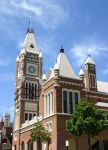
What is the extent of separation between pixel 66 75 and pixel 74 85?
2791mm

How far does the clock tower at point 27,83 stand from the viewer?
3519 inches

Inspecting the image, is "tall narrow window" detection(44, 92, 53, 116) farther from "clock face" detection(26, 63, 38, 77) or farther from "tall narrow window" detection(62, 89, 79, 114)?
"clock face" detection(26, 63, 38, 77)

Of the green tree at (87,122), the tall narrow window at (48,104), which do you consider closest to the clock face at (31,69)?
the tall narrow window at (48,104)

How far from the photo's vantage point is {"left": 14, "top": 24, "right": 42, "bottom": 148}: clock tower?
89.4 meters

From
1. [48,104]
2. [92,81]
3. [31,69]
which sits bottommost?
[48,104]

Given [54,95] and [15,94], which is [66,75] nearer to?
[54,95]

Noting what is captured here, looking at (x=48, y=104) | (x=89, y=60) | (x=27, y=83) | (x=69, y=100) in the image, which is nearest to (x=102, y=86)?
(x=89, y=60)

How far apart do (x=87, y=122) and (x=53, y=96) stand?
14540 millimetres

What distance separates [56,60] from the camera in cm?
7081

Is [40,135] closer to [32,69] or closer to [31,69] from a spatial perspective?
[31,69]

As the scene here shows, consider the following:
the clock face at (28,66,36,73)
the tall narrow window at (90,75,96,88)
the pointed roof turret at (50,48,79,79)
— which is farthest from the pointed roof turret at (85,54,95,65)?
the clock face at (28,66,36,73)

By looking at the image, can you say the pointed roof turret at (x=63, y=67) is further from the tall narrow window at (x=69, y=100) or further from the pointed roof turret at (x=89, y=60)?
the pointed roof turret at (x=89, y=60)

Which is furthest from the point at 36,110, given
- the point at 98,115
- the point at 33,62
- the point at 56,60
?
the point at 98,115

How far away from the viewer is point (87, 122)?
5041cm
